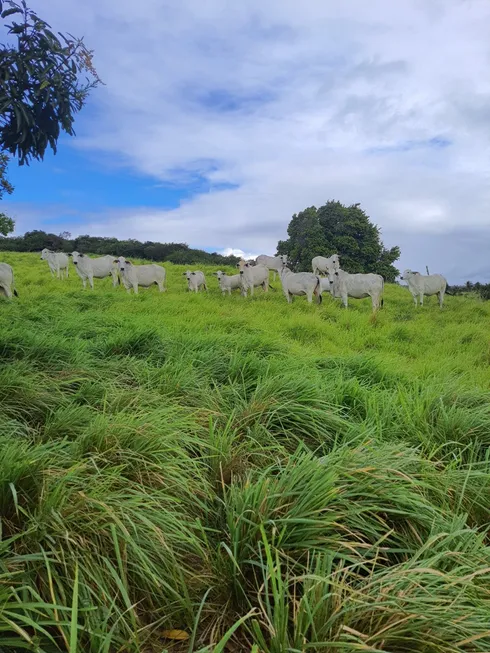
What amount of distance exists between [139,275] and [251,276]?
13.5ft

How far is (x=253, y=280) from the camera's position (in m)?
15.8

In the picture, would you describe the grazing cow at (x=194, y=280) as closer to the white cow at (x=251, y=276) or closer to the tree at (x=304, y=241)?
the white cow at (x=251, y=276)

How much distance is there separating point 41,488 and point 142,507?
1.75 ft

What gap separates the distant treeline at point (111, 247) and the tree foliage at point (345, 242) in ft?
24.4

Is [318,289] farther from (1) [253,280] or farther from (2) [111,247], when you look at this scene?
(2) [111,247]

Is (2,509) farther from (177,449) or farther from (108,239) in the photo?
(108,239)

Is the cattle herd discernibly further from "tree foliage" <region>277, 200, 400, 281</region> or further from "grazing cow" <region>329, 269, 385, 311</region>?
"tree foliage" <region>277, 200, 400, 281</region>

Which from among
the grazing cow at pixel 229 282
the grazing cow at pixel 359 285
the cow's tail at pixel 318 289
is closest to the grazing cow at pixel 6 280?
the grazing cow at pixel 229 282

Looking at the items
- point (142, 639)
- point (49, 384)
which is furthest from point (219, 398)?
point (142, 639)

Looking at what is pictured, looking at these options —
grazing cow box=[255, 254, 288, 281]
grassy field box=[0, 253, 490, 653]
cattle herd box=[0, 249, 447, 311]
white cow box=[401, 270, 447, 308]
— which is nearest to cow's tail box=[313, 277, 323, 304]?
cattle herd box=[0, 249, 447, 311]

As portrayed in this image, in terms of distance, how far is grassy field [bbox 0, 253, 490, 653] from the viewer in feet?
5.49

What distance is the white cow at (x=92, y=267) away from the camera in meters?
16.4

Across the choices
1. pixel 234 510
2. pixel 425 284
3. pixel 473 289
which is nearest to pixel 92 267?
pixel 425 284

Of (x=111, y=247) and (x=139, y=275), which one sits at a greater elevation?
(x=111, y=247)
